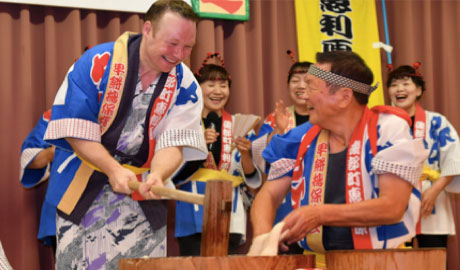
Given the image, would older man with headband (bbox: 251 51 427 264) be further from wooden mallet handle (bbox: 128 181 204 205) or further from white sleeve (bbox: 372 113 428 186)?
wooden mallet handle (bbox: 128 181 204 205)

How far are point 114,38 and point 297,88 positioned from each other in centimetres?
114

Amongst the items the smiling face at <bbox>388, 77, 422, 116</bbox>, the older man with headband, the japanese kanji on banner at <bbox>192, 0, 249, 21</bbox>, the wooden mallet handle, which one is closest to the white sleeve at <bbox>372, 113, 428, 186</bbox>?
the older man with headband

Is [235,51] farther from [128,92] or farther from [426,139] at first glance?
[128,92]

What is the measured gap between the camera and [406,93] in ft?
12.5

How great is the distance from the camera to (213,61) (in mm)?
3922

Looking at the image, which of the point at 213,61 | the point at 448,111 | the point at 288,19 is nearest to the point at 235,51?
the point at 213,61

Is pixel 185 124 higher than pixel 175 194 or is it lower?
→ higher

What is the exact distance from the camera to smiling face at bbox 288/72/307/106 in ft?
11.5

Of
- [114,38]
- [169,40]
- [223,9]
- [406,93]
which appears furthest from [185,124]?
[406,93]

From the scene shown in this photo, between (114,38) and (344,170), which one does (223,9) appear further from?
(344,170)

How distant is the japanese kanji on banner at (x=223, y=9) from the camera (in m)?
3.88

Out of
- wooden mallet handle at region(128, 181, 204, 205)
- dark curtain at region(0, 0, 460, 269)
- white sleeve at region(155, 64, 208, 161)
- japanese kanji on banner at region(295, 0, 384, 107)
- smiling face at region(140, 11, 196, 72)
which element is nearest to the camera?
wooden mallet handle at region(128, 181, 204, 205)

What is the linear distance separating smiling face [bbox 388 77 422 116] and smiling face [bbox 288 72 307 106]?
0.65 meters

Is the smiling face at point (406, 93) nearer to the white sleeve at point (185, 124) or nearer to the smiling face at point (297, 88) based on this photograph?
the smiling face at point (297, 88)
